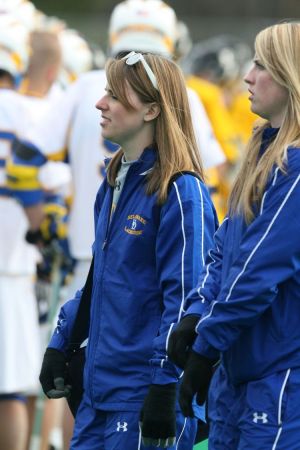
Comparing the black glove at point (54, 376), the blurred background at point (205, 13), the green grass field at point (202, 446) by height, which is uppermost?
the blurred background at point (205, 13)

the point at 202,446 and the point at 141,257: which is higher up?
the point at 141,257

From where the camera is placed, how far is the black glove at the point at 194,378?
476cm

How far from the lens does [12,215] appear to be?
888cm

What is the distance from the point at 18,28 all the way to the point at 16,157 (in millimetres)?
1359

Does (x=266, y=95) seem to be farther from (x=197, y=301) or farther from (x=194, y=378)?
(x=194, y=378)

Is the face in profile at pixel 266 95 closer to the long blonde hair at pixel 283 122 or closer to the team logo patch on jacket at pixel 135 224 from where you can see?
the long blonde hair at pixel 283 122

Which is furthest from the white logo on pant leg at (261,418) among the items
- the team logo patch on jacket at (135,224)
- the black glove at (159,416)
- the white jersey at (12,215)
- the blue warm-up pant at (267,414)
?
the white jersey at (12,215)

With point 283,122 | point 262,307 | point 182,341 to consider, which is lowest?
point 182,341

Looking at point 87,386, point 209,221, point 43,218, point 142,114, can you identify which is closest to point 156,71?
point 142,114

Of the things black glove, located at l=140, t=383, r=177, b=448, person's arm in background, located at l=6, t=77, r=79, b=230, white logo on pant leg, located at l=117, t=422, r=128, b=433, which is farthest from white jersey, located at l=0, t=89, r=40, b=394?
black glove, located at l=140, t=383, r=177, b=448

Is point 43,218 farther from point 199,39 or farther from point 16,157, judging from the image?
point 199,39

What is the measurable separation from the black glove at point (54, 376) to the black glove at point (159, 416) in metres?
0.52

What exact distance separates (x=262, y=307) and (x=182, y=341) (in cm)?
32

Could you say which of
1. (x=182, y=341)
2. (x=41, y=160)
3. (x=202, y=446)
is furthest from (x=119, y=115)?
(x=41, y=160)
